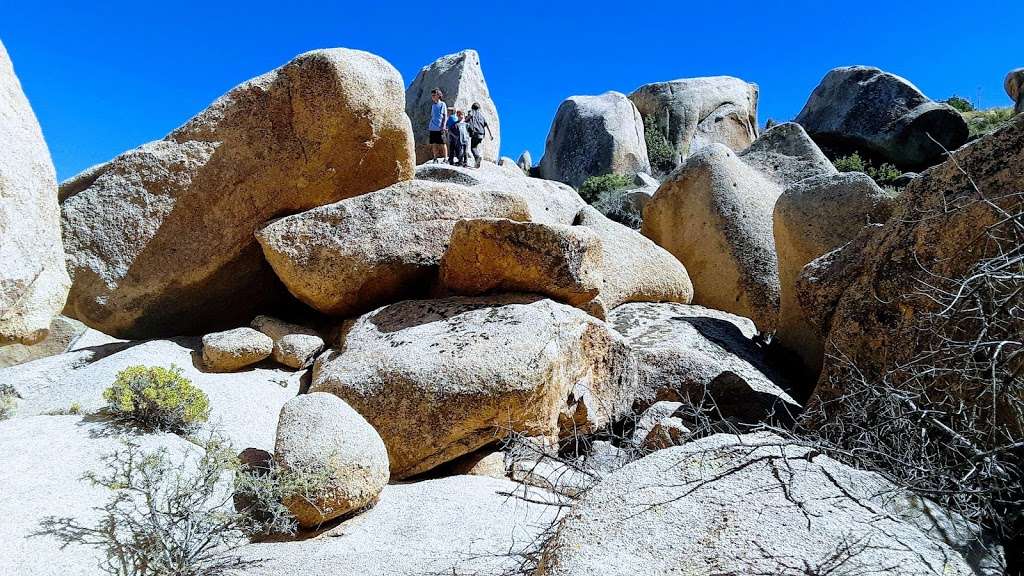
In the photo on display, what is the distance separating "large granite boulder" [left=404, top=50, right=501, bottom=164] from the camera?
61.4ft

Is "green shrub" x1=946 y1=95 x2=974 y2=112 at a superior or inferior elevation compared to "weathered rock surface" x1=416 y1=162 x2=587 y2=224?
superior

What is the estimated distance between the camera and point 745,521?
238 cm

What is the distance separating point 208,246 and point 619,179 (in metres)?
13.1

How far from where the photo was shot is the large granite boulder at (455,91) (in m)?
18.7

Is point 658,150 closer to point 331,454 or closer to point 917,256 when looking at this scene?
point 917,256

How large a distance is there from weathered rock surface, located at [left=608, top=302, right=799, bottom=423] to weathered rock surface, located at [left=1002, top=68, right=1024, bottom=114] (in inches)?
635

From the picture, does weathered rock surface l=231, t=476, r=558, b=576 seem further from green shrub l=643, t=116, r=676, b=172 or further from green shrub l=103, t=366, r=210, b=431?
green shrub l=643, t=116, r=676, b=172

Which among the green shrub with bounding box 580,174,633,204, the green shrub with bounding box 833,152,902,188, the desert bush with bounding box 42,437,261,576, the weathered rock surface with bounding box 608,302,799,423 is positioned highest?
the green shrub with bounding box 580,174,633,204

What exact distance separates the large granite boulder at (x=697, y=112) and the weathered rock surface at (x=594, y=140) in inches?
49.5

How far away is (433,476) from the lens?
502 cm

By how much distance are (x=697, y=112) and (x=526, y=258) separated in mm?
19221

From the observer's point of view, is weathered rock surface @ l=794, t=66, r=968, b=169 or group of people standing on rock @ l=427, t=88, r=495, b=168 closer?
group of people standing on rock @ l=427, t=88, r=495, b=168

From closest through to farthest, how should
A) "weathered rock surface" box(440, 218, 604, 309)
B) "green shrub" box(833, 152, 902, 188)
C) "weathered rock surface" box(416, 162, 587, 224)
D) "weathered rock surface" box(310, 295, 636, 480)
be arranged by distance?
"weathered rock surface" box(310, 295, 636, 480) < "weathered rock surface" box(440, 218, 604, 309) < "weathered rock surface" box(416, 162, 587, 224) < "green shrub" box(833, 152, 902, 188)

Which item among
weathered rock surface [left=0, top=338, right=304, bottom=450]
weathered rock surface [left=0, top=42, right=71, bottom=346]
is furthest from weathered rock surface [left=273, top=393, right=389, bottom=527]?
weathered rock surface [left=0, top=42, right=71, bottom=346]
